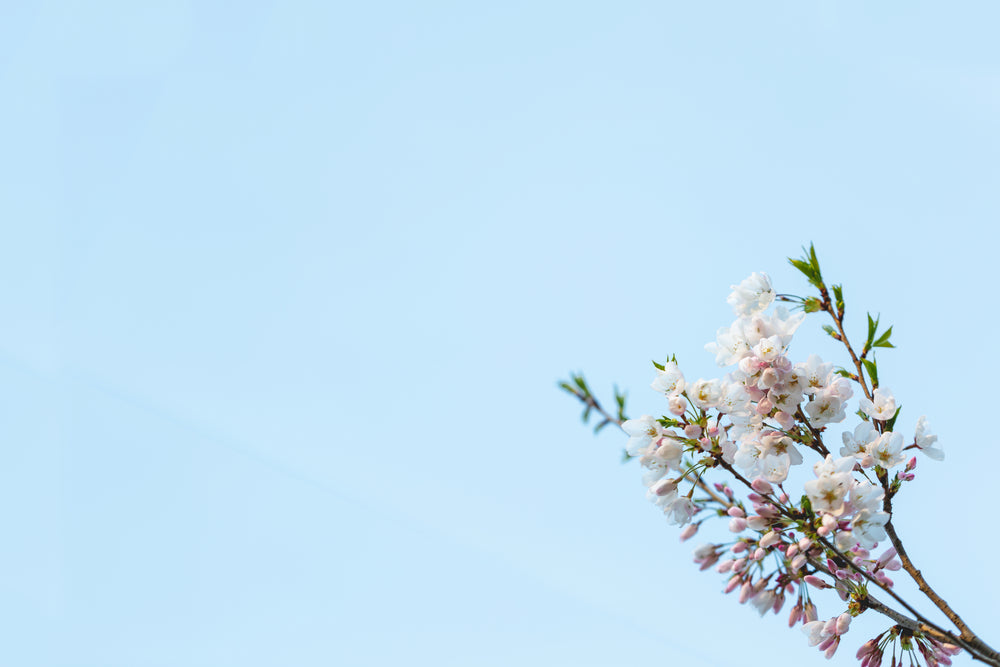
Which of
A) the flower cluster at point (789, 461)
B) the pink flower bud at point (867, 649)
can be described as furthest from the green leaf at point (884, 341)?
the pink flower bud at point (867, 649)

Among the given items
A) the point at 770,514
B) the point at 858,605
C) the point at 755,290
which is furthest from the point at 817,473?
the point at 755,290

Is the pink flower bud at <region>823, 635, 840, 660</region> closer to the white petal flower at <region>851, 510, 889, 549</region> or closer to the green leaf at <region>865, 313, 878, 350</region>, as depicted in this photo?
the white petal flower at <region>851, 510, 889, 549</region>

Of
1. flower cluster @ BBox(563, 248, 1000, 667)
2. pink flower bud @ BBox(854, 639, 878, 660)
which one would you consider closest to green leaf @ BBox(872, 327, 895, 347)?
flower cluster @ BBox(563, 248, 1000, 667)

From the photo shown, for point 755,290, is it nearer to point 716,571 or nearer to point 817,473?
point 817,473

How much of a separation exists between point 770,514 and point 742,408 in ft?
0.56

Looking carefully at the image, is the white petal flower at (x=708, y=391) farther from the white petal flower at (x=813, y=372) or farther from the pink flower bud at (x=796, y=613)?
the pink flower bud at (x=796, y=613)

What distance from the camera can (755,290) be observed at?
136cm

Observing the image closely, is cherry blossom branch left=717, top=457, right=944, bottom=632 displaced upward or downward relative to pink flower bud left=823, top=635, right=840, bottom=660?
upward

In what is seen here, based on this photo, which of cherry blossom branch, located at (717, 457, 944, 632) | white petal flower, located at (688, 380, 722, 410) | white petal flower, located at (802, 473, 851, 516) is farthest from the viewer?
white petal flower, located at (688, 380, 722, 410)

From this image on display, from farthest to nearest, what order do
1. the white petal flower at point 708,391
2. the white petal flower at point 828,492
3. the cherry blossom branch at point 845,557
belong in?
the white petal flower at point 708,391
the white petal flower at point 828,492
the cherry blossom branch at point 845,557

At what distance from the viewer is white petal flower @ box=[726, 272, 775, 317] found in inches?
53.4

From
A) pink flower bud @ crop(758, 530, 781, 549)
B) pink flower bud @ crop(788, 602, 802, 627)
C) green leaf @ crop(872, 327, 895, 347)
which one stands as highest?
green leaf @ crop(872, 327, 895, 347)

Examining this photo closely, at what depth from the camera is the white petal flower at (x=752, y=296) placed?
136cm

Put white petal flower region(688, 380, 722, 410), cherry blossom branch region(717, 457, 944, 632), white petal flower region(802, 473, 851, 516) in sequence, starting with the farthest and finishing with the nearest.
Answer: white petal flower region(688, 380, 722, 410), white petal flower region(802, 473, 851, 516), cherry blossom branch region(717, 457, 944, 632)
